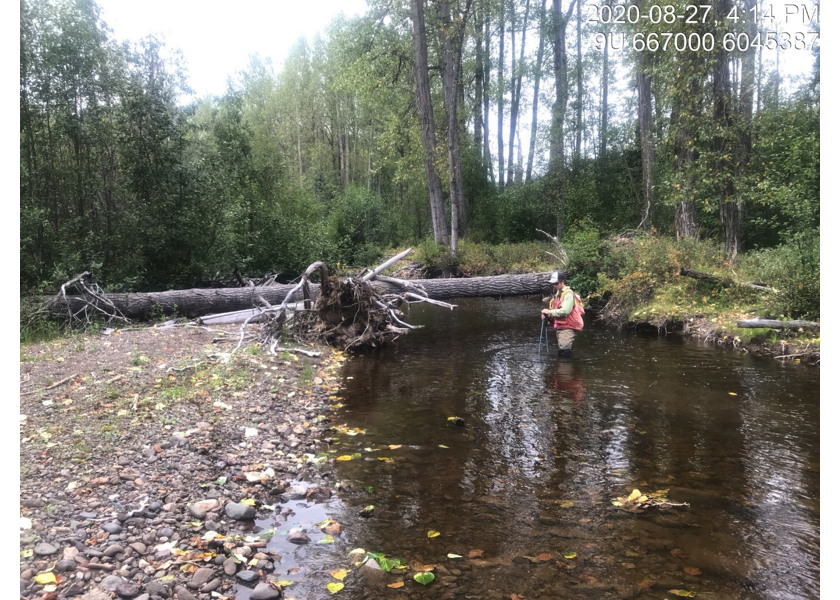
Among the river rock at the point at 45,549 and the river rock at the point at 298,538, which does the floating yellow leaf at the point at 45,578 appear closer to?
the river rock at the point at 45,549

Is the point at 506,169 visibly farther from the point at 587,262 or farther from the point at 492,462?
the point at 492,462

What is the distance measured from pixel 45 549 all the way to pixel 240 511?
1256mm

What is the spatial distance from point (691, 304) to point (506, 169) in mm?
22386

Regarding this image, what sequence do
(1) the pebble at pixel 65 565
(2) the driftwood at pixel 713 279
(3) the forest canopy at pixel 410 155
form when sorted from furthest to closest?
(3) the forest canopy at pixel 410 155 → (2) the driftwood at pixel 713 279 → (1) the pebble at pixel 65 565

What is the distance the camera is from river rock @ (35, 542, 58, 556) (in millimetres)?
3082

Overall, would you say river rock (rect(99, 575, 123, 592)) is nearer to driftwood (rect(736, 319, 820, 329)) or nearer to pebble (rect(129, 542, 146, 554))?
pebble (rect(129, 542, 146, 554))

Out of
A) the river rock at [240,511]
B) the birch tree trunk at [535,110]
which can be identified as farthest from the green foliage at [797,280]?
the birch tree trunk at [535,110]

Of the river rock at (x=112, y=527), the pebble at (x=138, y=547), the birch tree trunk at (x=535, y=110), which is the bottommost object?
the pebble at (x=138, y=547)

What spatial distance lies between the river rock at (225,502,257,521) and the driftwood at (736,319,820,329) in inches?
385

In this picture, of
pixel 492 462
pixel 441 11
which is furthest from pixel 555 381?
pixel 441 11

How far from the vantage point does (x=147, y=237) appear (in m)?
13.6

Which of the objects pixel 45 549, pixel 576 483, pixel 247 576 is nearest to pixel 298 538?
pixel 247 576

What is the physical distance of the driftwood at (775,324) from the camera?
8.91 m

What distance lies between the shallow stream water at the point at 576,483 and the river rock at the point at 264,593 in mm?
88
